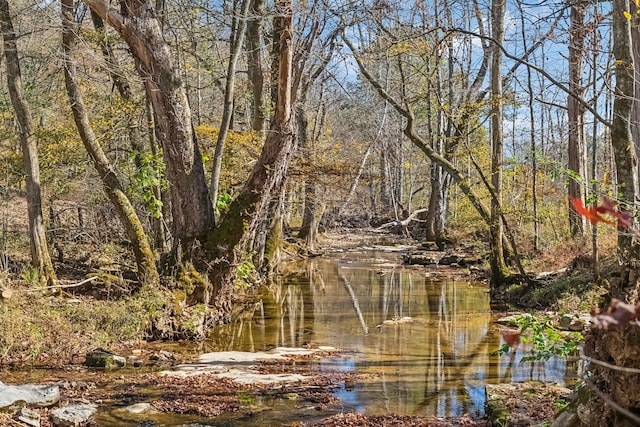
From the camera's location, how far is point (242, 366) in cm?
774

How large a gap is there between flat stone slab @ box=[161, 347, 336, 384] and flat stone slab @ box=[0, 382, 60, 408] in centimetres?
169

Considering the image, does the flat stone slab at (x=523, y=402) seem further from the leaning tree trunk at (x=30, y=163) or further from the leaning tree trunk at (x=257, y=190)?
the leaning tree trunk at (x=30, y=163)

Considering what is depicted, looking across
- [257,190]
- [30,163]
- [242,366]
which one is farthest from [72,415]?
[30,163]

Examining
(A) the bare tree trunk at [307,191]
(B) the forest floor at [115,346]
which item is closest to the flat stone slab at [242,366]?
(B) the forest floor at [115,346]

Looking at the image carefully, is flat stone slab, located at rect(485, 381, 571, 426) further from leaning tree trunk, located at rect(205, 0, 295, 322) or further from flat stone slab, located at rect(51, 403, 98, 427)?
leaning tree trunk, located at rect(205, 0, 295, 322)

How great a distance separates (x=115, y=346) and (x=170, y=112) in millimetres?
3896

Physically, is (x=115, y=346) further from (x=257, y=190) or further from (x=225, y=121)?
(x=225, y=121)

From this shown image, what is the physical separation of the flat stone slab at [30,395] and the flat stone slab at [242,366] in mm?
1693

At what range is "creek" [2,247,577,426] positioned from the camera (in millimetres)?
6109

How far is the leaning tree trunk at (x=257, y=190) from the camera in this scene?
996 centimetres

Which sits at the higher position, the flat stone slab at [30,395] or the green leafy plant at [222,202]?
the green leafy plant at [222,202]

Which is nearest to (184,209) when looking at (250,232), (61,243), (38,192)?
(250,232)

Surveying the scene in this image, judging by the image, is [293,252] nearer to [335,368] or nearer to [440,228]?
[440,228]

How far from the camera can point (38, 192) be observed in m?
10.7
